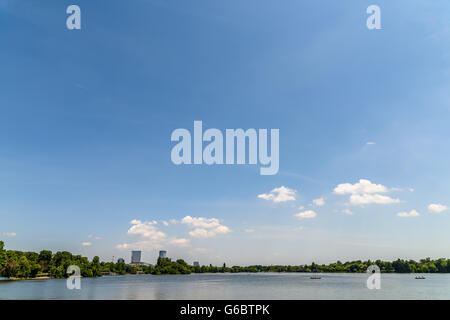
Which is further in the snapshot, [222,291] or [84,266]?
[84,266]
